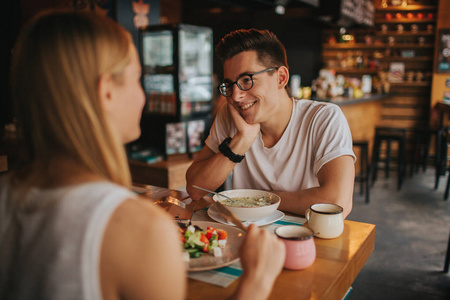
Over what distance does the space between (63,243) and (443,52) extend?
316 inches

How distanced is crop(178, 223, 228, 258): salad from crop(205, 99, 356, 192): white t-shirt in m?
0.69

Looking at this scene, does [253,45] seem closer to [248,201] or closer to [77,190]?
[248,201]

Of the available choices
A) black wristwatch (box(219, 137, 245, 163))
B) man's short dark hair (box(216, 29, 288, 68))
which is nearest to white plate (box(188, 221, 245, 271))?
black wristwatch (box(219, 137, 245, 163))

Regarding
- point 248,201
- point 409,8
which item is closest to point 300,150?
point 248,201

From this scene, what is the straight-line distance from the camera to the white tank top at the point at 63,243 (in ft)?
2.14

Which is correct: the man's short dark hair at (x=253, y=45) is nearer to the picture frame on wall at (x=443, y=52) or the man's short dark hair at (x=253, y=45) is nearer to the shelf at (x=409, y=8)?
the picture frame on wall at (x=443, y=52)

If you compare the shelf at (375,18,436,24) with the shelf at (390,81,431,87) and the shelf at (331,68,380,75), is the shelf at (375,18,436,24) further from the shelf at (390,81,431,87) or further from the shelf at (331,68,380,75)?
the shelf at (390,81,431,87)

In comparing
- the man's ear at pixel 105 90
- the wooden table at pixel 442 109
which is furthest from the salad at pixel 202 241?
the wooden table at pixel 442 109

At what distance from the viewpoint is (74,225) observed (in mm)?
662

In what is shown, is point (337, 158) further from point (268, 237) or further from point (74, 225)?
point (74, 225)

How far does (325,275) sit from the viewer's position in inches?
41.7

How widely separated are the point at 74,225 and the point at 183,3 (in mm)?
7327

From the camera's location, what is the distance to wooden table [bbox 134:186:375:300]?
971 mm

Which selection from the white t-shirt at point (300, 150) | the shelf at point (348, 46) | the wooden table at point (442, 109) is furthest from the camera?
the shelf at point (348, 46)
